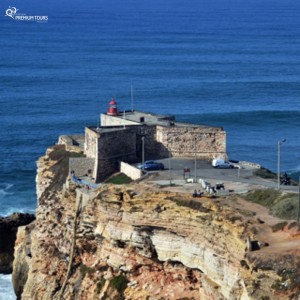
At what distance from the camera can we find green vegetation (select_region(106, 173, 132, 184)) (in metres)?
56.1

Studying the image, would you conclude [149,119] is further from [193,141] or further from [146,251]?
[146,251]

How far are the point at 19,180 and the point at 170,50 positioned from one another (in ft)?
307

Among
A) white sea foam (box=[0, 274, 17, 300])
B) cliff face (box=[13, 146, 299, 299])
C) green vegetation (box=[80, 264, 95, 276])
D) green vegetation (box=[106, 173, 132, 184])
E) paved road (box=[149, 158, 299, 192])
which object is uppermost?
paved road (box=[149, 158, 299, 192])

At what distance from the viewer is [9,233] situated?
7150cm

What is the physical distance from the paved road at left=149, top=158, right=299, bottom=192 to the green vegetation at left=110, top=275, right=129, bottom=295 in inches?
271

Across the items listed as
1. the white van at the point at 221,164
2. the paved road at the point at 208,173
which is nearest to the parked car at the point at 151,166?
the paved road at the point at 208,173

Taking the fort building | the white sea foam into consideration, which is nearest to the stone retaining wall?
the fort building

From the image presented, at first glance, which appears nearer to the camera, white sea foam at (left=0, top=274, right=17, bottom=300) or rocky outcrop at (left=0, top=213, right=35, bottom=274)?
white sea foam at (left=0, top=274, right=17, bottom=300)

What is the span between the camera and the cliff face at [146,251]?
4109 cm

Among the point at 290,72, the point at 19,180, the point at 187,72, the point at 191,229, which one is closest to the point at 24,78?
the point at 187,72

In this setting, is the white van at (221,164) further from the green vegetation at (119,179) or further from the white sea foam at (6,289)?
the white sea foam at (6,289)

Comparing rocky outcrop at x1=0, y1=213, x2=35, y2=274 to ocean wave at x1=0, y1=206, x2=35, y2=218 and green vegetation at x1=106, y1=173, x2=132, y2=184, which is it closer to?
ocean wave at x1=0, y1=206, x2=35, y2=218

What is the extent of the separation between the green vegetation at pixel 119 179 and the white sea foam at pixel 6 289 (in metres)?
9.87

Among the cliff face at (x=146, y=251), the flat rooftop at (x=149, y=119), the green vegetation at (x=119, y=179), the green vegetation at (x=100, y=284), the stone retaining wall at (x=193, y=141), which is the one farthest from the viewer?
the flat rooftop at (x=149, y=119)
